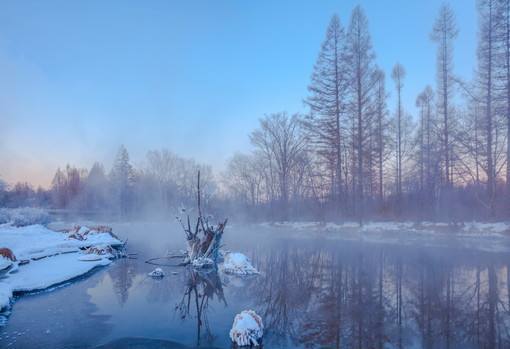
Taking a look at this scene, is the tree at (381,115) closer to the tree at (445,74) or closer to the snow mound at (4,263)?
the tree at (445,74)

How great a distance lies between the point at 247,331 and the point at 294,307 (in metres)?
2.32

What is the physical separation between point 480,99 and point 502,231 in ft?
31.8

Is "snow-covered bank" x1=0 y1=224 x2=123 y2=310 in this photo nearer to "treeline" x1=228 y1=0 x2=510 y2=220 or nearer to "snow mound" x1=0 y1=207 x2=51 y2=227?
"snow mound" x1=0 y1=207 x2=51 y2=227

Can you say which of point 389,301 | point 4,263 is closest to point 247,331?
point 389,301

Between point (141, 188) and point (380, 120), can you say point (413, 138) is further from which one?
point (141, 188)

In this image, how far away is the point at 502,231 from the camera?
17203 millimetres

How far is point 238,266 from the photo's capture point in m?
12.1

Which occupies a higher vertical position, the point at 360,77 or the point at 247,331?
the point at 360,77

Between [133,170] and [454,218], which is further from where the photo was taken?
[133,170]

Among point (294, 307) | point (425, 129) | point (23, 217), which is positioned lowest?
point (294, 307)

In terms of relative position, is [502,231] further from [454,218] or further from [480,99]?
[480,99]

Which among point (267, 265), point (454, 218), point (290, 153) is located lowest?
point (267, 265)

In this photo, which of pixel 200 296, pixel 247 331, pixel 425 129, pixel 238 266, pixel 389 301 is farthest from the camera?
pixel 425 129

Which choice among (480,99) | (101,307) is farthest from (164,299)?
(480,99)
